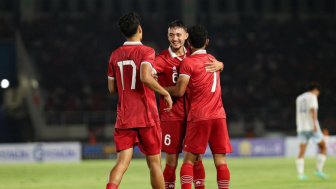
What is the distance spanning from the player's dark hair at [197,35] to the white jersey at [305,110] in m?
6.55

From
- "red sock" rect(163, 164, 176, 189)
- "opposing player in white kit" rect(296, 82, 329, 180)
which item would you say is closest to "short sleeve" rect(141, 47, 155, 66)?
"red sock" rect(163, 164, 176, 189)

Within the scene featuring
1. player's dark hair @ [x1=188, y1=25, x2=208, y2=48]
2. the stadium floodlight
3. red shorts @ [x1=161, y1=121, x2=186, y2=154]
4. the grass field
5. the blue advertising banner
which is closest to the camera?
A: player's dark hair @ [x1=188, y1=25, x2=208, y2=48]

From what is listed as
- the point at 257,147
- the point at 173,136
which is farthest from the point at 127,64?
the point at 257,147

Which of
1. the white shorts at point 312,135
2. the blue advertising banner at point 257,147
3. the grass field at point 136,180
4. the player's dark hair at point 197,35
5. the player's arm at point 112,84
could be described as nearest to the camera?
the player's arm at point 112,84

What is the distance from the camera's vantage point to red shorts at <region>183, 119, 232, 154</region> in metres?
8.24

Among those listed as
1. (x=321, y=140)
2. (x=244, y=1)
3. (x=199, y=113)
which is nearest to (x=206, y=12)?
(x=244, y=1)

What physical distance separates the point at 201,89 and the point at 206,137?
2.05ft

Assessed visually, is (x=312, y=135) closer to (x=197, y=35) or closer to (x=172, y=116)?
(x=172, y=116)

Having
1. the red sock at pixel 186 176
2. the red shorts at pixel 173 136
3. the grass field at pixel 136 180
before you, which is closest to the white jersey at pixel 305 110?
the grass field at pixel 136 180

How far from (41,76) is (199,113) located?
2514 cm

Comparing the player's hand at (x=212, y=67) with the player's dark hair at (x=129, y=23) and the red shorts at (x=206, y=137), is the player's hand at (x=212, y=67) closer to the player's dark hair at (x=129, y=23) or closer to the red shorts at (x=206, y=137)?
the red shorts at (x=206, y=137)

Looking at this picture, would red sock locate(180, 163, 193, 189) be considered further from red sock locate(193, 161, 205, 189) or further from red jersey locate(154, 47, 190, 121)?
red jersey locate(154, 47, 190, 121)

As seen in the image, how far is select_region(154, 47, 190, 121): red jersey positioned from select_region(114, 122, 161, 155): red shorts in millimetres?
992

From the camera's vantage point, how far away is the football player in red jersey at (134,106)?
7.43 meters
